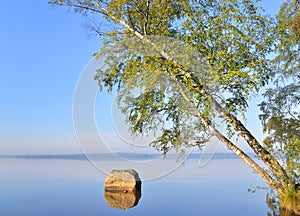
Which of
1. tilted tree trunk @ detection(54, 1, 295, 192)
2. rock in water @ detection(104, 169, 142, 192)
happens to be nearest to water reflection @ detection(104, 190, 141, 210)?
rock in water @ detection(104, 169, 142, 192)

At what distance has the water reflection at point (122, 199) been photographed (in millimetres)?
13423

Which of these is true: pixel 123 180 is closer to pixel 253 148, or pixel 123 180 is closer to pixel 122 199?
pixel 122 199

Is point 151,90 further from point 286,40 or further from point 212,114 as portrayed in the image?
point 286,40

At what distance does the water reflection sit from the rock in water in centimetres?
18

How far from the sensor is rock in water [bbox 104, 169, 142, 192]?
49.2 ft

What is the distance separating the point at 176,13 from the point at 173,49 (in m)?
1.61

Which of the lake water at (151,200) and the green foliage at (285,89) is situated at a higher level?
the green foliage at (285,89)

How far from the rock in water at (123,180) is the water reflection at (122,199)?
0.18 m

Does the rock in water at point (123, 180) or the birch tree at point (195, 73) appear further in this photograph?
the rock in water at point (123, 180)

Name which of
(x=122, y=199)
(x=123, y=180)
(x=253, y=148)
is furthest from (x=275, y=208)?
(x=123, y=180)

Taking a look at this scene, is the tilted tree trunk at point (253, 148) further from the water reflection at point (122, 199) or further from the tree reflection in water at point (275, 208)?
the water reflection at point (122, 199)

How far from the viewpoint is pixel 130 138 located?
11.8m

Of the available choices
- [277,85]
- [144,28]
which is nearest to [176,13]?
[144,28]

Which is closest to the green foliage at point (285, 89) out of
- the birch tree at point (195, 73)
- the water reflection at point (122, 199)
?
the birch tree at point (195, 73)
